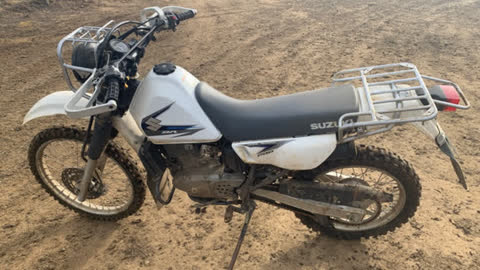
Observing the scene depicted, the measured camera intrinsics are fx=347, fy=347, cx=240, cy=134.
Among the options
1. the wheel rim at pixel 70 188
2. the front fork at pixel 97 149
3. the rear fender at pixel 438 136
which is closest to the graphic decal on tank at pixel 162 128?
the front fork at pixel 97 149

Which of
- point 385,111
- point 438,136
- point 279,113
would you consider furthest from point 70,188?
point 438,136

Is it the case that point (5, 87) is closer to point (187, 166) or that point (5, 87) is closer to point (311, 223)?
point (187, 166)

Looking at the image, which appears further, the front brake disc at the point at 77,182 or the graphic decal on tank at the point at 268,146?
the front brake disc at the point at 77,182

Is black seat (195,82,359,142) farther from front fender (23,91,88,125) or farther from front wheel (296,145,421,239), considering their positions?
front fender (23,91,88,125)

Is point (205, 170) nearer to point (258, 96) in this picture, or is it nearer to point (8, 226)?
point (8, 226)

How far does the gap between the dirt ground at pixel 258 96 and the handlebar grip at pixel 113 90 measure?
1651 millimetres

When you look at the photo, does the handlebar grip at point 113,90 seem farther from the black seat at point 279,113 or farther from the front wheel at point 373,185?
the front wheel at point 373,185

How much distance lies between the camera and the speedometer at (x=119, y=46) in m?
2.51

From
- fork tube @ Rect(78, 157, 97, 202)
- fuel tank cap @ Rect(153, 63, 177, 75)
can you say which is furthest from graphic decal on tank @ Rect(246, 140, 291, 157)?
fork tube @ Rect(78, 157, 97, 202)

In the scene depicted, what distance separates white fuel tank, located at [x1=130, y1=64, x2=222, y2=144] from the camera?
247cm

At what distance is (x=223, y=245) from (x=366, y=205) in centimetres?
133

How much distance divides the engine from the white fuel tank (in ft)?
0.68

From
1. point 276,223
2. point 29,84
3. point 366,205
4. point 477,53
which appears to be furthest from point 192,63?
point 477,53

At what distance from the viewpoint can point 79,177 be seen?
11.0 feet
